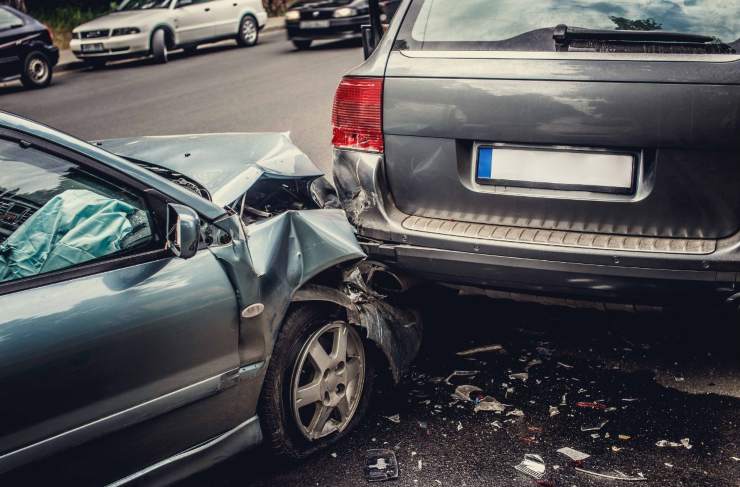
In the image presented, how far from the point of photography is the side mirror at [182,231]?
2.68 m

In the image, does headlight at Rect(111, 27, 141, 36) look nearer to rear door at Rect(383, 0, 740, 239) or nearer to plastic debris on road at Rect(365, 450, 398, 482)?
rear door at Rect(383, 0, 740, 239)

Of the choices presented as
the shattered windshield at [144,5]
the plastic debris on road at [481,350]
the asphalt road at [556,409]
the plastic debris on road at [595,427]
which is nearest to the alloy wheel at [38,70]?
the shattered windshield at [144,5]

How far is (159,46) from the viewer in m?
17.2

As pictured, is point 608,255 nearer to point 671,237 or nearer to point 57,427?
point 671,237

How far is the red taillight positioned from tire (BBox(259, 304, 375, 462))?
0.89 meters

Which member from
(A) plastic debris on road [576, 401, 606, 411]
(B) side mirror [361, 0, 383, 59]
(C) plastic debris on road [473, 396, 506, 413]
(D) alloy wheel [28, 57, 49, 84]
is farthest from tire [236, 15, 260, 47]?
(A) plastic debris on road [576, 401, 606, 411]

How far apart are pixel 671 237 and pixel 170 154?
220cm

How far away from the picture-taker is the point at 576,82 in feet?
11.1

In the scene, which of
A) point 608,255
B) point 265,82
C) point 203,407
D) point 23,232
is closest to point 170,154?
A: point 23,232

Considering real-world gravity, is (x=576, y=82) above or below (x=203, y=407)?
above

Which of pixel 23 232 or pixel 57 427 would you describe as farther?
pixel 23 232

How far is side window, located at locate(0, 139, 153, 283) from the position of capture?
2.70 metres

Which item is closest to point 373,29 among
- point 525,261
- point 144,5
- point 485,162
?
point 485,162

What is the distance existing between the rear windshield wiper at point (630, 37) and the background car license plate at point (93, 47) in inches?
576
